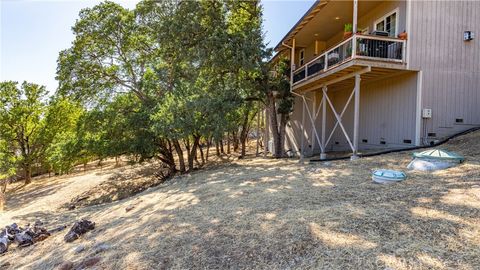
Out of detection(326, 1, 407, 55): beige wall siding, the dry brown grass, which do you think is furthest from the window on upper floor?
the dry brown grass

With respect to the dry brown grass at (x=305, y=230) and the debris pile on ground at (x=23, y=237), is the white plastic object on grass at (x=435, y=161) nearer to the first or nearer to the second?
the dry brown grass at (x=305, y=230)

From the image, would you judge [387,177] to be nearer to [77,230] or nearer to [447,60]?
[77,230]

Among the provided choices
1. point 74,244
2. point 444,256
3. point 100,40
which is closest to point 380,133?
point 444,256

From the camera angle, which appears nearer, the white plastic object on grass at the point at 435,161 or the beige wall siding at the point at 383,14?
the white plastic object on grass at the point at 435,161

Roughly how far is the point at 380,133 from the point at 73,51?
43.6 ft

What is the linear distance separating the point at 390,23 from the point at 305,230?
951 centimetres

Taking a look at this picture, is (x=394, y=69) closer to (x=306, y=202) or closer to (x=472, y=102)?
(x=472, y=102)

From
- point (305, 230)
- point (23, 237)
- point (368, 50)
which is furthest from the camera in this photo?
point (368, 50)

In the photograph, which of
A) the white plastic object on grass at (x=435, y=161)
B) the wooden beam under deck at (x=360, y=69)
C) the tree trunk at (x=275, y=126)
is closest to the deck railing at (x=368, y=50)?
the wooden beam under deck at (x=360, y=69)

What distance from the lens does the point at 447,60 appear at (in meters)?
9.38

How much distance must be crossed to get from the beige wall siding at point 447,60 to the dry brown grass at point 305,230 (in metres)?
3.86

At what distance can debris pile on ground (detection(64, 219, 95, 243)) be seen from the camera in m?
4.89

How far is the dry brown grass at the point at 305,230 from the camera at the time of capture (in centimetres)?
→ 286

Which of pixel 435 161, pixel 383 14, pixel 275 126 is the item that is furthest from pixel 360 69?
pixel 275 126
